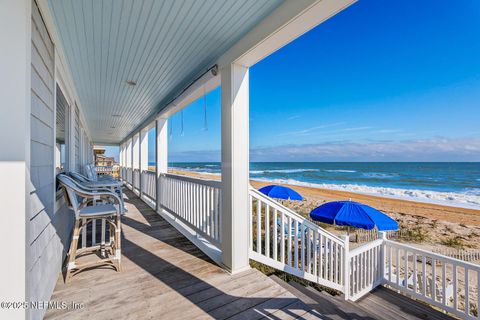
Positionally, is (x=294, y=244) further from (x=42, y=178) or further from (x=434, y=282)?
(x=42, y=178)

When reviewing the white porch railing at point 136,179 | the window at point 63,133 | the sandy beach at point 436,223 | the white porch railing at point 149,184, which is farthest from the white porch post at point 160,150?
the sandy beach at point 436,223

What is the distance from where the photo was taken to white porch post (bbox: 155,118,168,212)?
4570 mm

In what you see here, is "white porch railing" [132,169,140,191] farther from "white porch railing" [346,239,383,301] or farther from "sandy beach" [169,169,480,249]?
"white porch railing" [346,239,383,301]

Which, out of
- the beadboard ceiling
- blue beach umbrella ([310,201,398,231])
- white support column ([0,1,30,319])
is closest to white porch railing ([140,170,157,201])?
the beadboard ceiling

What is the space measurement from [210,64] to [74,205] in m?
2.04

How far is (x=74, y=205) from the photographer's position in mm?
1936

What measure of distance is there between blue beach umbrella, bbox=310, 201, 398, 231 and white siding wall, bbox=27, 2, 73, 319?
3.62 metres

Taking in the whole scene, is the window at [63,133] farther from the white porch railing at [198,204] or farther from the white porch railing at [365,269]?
the white porch railing at [365,269]

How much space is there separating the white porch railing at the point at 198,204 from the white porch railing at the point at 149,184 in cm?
137

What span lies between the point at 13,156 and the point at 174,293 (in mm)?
1483

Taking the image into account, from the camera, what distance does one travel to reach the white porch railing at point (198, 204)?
2.57 meters

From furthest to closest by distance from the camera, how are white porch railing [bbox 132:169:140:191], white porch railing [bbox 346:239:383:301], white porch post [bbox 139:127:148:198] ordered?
white porch railing [bbox 132:169:140:191]
white porch post [bbox 139:127:148:198]
white porch railing [bbox 346:239:383:301]

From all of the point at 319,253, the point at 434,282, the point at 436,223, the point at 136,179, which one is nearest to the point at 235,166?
the point at 319,253

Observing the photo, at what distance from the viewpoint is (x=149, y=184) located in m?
5.56
